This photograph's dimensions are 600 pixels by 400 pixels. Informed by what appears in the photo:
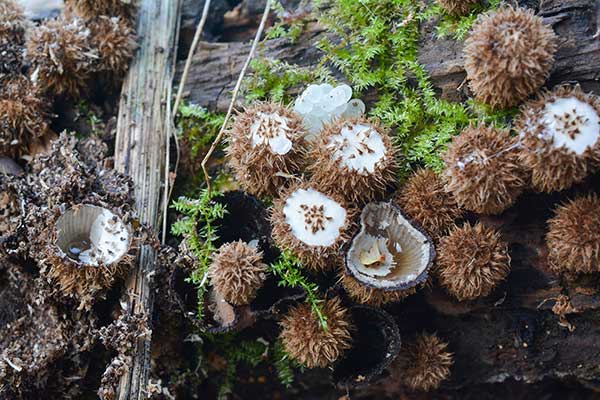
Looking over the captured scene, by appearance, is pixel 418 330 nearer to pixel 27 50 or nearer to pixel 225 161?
pixel 225 161

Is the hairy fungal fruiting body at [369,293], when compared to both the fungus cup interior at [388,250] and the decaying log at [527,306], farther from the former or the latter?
the decaying log at [527,306]

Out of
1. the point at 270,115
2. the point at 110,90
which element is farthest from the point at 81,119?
the point at 270,115

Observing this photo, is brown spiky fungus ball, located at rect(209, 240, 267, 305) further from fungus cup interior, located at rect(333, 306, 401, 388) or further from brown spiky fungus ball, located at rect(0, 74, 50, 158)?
brown spiky fungus ball, located at rect(0, 74, 50, 158)

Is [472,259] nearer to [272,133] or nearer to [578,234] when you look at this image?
[578,234]

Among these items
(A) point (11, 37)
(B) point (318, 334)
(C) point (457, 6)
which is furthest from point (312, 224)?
(A) point (11, 37)

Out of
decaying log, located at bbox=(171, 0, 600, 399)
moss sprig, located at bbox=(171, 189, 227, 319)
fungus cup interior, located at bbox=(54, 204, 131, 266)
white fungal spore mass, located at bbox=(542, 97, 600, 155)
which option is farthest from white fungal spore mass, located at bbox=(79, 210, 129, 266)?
white fungal spore mass, located at bbox=(542, 97, 600, 155)

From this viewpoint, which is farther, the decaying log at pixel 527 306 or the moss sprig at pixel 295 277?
the moss sprig at pixel 295 277

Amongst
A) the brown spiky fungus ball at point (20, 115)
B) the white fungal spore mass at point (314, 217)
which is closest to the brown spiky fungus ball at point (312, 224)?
the white fungal spore mass at point (314, 217)

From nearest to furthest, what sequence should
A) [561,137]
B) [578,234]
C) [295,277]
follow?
[561,137] → [578,234] → [295,277]
